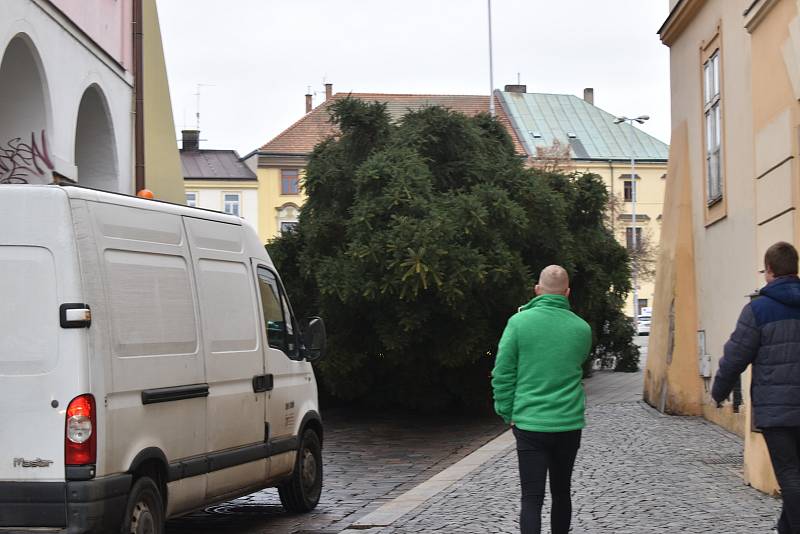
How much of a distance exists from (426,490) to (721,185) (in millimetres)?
6521

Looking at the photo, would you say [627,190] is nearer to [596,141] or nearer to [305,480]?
[596,141]

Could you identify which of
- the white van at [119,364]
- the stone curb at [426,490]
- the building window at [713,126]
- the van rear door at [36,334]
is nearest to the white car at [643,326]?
the building window at [713,126]

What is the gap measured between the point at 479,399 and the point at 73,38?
897 centimetres

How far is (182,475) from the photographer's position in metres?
7.73

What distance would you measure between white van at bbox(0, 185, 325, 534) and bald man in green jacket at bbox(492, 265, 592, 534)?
2.11 meters

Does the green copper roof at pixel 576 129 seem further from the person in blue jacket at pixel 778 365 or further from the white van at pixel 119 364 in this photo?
the person in blue jacket at pixel 778 365

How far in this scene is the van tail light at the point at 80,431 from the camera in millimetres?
→ 6547

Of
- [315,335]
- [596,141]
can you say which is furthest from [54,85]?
[596,141]

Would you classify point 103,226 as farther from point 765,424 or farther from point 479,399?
point 479,399

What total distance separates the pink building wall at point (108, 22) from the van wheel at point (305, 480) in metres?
6.46

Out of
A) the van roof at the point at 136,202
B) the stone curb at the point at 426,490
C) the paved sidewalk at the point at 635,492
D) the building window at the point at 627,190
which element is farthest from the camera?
the building window at the point at 627,190

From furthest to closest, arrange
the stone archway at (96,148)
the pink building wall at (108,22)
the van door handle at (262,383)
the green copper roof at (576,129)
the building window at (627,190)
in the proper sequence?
the building window at (627,190), the green copper roof at (576,129), the stone archway at (96,148), the pink building wall at (108,22), the van door handle at (262,383)

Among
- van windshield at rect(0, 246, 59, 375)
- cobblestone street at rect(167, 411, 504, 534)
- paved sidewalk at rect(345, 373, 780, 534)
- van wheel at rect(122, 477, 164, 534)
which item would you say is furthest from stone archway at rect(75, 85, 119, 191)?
van windshield at rect(0, 246, 59, 375)

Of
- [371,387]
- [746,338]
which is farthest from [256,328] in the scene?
[371,387]
